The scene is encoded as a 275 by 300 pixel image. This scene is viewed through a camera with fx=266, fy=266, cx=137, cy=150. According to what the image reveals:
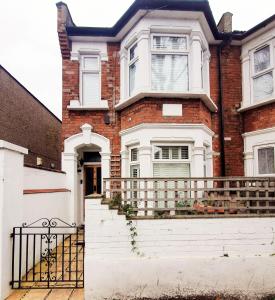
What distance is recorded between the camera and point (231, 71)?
871cm

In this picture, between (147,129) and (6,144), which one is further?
(147,129)

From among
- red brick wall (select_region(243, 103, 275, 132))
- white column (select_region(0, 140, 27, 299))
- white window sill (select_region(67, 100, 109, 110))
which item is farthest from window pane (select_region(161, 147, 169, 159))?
white column (select_region(0, 140, 27, 299))

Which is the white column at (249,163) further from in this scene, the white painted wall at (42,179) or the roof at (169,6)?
the white painted wall at (42,179)

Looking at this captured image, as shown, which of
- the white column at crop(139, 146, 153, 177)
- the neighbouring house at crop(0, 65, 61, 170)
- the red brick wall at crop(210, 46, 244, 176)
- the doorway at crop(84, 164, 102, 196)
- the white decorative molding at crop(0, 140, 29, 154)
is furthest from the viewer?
the neighbouring house at crop(0, 65, 61, 170)

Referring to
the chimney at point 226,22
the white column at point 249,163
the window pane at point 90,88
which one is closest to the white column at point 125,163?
the window pane at point 90,88

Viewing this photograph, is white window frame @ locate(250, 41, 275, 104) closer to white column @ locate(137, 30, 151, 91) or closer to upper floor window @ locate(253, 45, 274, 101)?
upper floor window @ locate(253, 45, 274, 101)

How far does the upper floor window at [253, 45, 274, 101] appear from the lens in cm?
802

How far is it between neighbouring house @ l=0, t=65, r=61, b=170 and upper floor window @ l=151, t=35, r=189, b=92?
5.35 m

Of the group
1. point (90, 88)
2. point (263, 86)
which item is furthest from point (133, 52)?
point (263, 86)

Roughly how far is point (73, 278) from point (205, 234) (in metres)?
2.61

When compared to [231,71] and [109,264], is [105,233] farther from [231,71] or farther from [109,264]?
[231,71]

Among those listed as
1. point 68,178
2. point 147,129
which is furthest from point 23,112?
point 147,129

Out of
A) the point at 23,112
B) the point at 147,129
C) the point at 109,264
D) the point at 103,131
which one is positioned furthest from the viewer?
the point at 23,112

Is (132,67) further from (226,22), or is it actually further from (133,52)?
(226,22)
